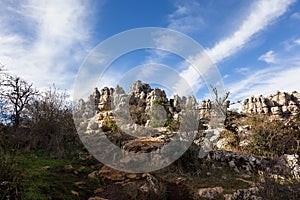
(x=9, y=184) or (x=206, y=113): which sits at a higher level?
(x=206, y=113)

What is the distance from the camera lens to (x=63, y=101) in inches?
535

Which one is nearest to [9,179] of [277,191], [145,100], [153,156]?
[277,191]

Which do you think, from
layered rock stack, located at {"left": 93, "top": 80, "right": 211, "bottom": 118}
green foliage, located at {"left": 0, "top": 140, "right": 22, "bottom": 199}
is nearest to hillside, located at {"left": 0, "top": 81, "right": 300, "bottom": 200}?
green foliage, located at {"left": 0, "top": 140, "right": 22, "bottom": 199}

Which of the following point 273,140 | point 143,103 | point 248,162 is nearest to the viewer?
point 248,162

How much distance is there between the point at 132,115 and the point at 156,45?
23.3 ft

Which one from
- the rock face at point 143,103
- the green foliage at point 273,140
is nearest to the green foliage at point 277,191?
the green foliage at point 273,140

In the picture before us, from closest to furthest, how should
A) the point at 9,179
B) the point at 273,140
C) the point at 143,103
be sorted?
the point at 9,179 → the point at 273,140 → the point at 143,103

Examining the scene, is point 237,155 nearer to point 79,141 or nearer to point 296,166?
point 296,166

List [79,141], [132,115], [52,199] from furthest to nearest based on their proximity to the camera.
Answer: [132,115] < [79,141] < [52,199]

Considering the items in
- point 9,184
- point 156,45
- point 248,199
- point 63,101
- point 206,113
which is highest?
point 156,45

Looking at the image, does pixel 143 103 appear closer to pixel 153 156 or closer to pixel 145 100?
pixel 145 100

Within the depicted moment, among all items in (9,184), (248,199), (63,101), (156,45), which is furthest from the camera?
(63,101)

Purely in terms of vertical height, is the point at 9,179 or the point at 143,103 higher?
the point at 143,103

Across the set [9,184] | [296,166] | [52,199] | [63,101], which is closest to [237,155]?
[296,166]
